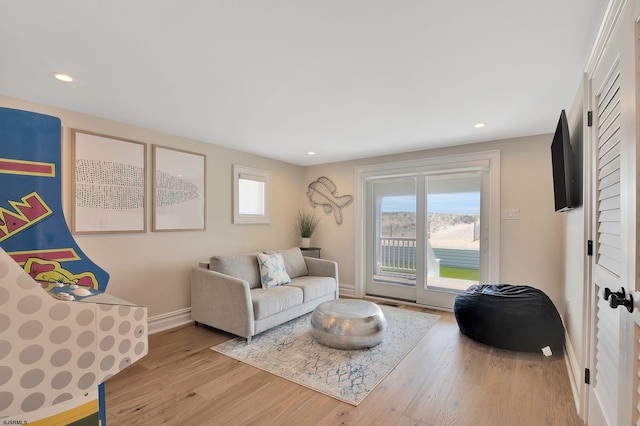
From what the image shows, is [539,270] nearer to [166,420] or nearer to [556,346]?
[556,346]

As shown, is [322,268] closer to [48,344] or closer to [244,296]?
[244,296]

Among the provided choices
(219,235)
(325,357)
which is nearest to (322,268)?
(219,235)

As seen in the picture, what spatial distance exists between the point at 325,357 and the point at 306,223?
9.07 ft

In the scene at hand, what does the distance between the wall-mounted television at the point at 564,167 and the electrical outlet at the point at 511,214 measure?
44.3 inches

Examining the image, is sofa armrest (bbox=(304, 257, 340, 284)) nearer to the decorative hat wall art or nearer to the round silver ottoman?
the decorative hat wall art

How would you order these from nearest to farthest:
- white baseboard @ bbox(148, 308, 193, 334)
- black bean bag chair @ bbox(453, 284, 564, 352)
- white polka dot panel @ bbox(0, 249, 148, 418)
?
white polka dot panel @ bbox(0, 249, 148, 418), black bean bag chair @ bbox(453, 284, 564, 352), white baseboard @ bbox(148, 308, 193, 334)

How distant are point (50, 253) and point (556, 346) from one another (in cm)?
367

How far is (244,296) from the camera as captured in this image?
2.87m

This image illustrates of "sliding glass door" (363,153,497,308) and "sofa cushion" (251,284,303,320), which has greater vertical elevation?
"sliding glass door" (363,153,497,308)

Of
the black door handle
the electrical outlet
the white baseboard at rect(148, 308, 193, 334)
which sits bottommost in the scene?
the white baseboard at rect(148, 308, 193, 334)

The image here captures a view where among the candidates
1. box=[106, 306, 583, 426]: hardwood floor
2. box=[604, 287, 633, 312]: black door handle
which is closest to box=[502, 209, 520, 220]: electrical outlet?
box=[106, 306, 583, 426]: hardwood floor

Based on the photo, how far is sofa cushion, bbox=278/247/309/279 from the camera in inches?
161

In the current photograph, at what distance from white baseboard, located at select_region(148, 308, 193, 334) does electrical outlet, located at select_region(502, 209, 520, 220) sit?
4.05 m

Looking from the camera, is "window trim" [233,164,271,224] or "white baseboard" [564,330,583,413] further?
"window trim" [233,164,271,224]
